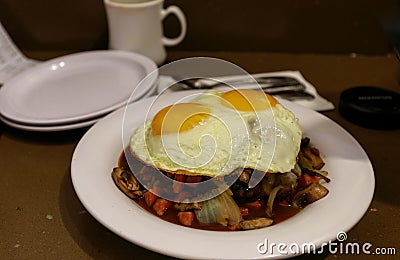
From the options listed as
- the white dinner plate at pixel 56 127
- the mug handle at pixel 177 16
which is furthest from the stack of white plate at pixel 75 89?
A: the mug handle at pixel 177 16

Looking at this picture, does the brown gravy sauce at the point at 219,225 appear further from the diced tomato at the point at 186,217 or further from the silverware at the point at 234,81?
the silverware at the point at 234,81

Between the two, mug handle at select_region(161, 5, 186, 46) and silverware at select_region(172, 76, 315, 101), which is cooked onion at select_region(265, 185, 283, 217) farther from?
mug handle at select_region(161, 5, 186, 46)

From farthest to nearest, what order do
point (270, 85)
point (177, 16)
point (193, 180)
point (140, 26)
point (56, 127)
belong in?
point (177, 16) < point (140, 26) < point (270, 85) < point (56, 127) < point (193, 180)

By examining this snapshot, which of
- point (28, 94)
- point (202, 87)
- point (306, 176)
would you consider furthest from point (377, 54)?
point (28, 94)

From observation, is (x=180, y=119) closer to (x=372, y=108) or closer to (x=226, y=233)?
(x=226, y=233)

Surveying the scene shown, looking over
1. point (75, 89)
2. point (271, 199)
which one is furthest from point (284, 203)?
point (75, 89)

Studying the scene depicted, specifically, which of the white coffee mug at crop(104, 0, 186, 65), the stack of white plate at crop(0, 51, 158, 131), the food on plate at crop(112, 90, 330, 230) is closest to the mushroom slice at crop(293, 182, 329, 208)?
the food on plate at crop(112, 90, 330, 230)
